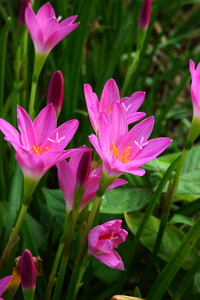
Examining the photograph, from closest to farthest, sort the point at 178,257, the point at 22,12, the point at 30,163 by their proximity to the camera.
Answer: the point at 30,163, the point at 178,257, the point at 22,12

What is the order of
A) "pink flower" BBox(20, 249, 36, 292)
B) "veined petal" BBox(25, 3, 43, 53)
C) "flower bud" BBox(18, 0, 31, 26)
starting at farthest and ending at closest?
1. "flower bud" BBox(18, 0, 31, 26)
2. "veined petal" BBox(25, 3, 43, 53)
3. "pink flower" BBox(20, 249, 36, 292)

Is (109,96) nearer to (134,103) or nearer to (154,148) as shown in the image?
(134,103)

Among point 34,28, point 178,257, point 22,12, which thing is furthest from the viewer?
point 22,12

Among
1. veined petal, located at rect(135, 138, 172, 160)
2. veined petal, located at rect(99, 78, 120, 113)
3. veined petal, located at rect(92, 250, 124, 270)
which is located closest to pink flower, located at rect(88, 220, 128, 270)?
veined petal, located at rect(92, 250, 124, 270)

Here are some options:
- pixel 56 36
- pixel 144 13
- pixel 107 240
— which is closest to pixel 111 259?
pixel 107 240

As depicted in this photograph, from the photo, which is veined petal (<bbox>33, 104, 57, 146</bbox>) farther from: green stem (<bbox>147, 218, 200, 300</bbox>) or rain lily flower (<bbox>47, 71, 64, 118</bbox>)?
green stem (<bbox>147, 218, 200, 300</bbox>)

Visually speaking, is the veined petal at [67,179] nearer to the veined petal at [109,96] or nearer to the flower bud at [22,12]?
the veined petal at [109,96]

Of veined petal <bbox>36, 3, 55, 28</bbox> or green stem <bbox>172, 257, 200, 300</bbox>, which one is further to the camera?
veined petal <bbox>36, 3, 55, 28</bbox>

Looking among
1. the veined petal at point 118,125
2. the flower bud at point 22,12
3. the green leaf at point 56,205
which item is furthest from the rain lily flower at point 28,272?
the flower bud at point 22,12
